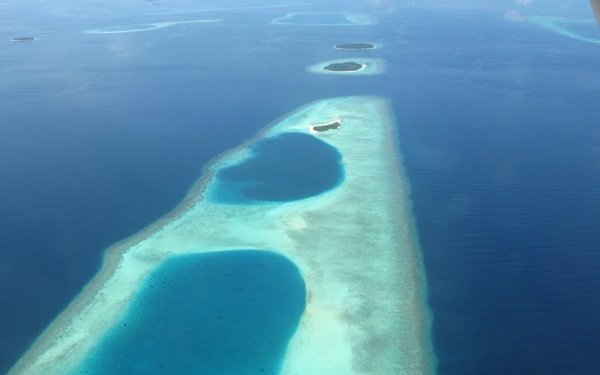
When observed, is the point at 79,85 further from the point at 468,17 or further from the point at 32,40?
the point at 468,17

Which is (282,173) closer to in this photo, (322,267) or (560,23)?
(322,267)

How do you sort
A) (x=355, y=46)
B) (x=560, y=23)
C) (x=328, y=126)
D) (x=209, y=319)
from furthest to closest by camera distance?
1. (x=560, y=23)
2. (x=355, y=46)
3. (x=328, y=126)
4. (x=209, y=319)

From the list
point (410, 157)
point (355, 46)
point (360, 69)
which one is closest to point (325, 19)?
point (355, 46)

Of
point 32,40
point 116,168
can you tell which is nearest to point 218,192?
point 116,168

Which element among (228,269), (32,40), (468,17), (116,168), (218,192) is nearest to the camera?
(228,269)

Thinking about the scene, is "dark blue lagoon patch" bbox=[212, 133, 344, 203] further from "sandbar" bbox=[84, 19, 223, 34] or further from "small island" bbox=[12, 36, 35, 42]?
"sandbar" bbox=[84, 19, 223, 34]

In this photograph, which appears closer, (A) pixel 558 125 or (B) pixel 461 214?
(B) pixel 461 214
